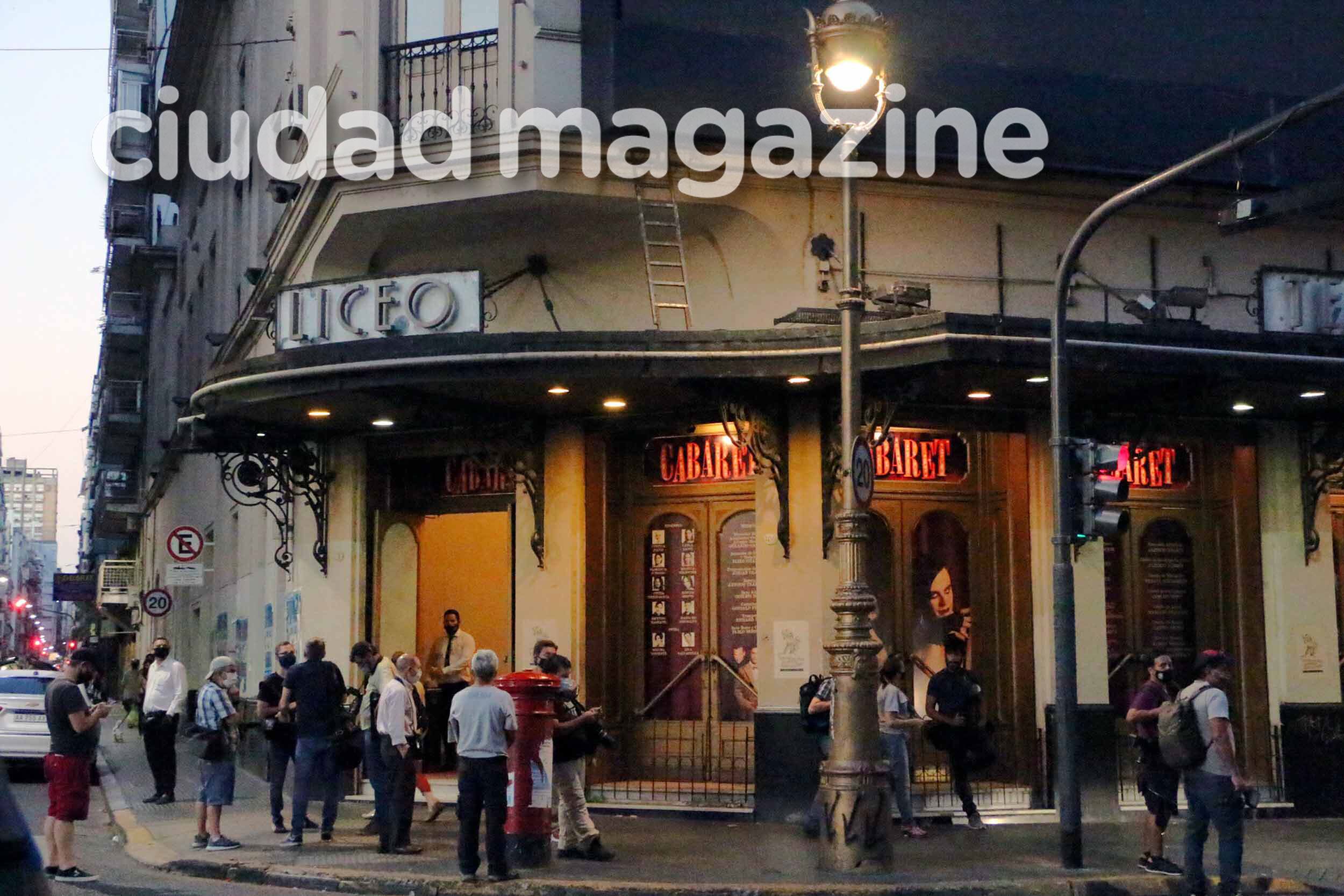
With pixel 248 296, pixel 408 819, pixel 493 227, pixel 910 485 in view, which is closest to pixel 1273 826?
pixel 910 485

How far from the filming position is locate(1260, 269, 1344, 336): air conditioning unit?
15.8m

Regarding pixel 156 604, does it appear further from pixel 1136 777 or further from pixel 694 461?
pixel 1136 777

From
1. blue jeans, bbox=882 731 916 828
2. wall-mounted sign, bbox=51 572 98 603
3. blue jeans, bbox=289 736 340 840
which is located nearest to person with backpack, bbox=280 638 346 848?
blue jeans, bbox=289 736 340 840

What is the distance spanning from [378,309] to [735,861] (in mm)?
6119

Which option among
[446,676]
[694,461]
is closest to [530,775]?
[694,461]

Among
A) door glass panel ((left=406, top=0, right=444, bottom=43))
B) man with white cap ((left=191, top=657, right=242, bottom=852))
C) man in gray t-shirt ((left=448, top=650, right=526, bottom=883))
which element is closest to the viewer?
man in gray t-shirt ((left=448, top=650, right=526, bottom=883))

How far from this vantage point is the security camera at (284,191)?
59.3 ft

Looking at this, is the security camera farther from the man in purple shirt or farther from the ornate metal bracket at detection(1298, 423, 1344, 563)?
the ornate metal bracket at detection(1298, 423, 1344, 563)

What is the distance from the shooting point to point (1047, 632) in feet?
52.7

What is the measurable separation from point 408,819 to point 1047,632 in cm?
654

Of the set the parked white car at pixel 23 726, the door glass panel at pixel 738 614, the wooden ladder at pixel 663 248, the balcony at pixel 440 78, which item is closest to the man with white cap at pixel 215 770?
the door glass panel at pixel 738 614

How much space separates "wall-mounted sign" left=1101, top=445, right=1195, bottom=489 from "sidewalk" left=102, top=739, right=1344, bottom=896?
3.56m

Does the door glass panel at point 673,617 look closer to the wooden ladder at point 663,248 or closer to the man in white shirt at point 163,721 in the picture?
the wooden ladder at point 663,248

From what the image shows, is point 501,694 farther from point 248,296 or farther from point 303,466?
point 248,296
